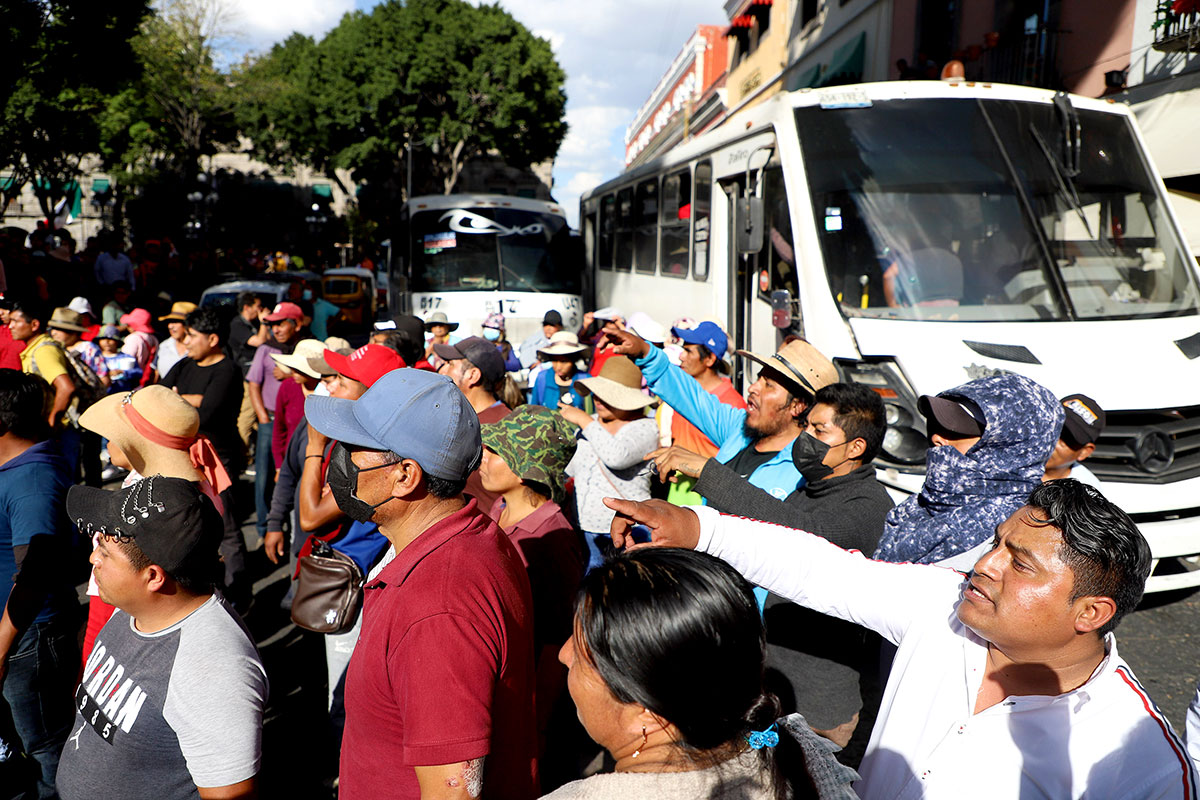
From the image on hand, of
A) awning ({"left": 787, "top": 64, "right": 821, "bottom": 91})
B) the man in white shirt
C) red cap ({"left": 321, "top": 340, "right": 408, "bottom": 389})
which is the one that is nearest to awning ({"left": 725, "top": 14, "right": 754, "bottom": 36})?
awning ({"left": 787, "top": 64, "right": 821, "bottom": 91})

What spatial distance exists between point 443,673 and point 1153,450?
4.63 m

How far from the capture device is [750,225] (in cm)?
682

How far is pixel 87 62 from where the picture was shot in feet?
52.5

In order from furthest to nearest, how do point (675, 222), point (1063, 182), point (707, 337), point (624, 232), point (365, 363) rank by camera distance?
point (624, 232) < point (675, 222) < point (1063, 182) < point (707, 337) < point (365, 363)

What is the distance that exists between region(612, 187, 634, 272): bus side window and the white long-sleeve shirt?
10244mm

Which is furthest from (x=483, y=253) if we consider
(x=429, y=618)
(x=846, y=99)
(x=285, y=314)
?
(x=429, y=618)

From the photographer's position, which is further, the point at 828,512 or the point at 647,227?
the point at 647,227

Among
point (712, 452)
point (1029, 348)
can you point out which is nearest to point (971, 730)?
point (712, 452)

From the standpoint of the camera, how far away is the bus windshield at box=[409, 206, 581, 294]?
13844mm

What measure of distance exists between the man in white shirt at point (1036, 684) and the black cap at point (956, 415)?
0.81m

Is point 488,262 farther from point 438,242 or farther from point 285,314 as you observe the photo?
point 285,314

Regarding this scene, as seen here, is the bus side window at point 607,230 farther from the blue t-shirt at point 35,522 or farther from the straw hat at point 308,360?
the blue t-shirt at point 35,522

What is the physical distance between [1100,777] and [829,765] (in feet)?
2.24

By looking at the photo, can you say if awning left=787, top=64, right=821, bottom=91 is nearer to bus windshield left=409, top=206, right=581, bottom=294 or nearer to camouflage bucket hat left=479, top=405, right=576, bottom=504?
bus windshield left=409, top=206, right=581, bottom=294
